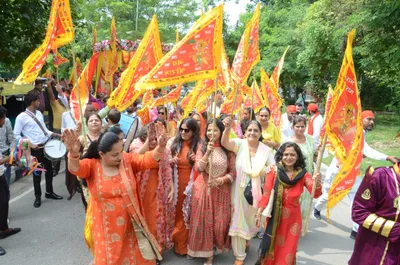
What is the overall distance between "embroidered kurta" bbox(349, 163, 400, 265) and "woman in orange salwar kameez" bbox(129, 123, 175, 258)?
2.06 meters

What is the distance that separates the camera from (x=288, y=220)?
3551mm

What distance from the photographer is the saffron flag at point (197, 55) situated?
11.1 ft

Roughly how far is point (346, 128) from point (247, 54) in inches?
98.9

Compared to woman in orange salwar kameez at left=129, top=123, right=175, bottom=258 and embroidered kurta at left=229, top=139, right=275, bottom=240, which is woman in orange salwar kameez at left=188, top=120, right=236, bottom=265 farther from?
woman in orange salwar kameez at left=129, top=123, right=175, bottom=258

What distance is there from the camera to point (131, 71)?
445 centimetres

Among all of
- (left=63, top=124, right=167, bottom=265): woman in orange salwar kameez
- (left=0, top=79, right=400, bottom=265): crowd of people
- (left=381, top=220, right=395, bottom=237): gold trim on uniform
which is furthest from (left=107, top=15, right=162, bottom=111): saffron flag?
(left=381, top=220, right=395, bottom=237): gold trim on uniform

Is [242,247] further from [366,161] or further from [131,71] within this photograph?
[366,161]

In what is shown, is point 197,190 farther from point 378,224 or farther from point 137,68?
point 378,224

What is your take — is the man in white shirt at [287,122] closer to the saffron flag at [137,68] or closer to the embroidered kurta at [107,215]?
the saffron flag at [137,68]

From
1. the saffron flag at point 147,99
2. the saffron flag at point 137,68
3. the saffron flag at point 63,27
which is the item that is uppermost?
the saffron flag at point 63,27

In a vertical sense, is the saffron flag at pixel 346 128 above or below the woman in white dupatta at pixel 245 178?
above

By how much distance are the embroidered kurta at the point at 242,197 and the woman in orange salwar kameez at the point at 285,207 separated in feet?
1.78

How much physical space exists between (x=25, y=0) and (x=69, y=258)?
5699 millimetres

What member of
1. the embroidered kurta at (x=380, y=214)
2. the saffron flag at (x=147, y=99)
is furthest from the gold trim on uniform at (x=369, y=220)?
the saffron flag at (x=147, y=99)
